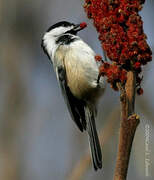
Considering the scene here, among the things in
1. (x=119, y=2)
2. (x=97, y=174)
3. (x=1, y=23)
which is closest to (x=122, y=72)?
(x=119, y=2)

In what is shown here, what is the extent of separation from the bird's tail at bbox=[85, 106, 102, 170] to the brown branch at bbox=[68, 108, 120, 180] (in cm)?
7

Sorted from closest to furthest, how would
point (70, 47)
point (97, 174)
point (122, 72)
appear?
point (122, 72) < point (70, 47) < point (97, 174)

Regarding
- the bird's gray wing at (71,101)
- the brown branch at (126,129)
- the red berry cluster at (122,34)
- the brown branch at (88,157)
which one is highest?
the red berry cluster at (122,34)

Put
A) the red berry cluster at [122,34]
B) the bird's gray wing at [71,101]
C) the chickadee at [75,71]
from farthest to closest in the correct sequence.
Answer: the bird's gray wing at [71,101] → the chickadee at [75,71] → the red berry cluster at [122,34]

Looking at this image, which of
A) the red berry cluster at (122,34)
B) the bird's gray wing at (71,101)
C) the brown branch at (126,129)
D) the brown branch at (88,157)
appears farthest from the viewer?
the bird's gray wing at (71,101)

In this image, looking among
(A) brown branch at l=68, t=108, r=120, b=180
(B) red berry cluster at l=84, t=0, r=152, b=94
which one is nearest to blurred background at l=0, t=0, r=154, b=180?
(A) brown branch at l=68, t=108, r=120, b=180

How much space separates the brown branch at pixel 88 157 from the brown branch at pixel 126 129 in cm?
128

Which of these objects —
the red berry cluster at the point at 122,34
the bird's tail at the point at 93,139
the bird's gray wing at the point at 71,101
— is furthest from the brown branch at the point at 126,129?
the bird's gray wing at the point at 71,101

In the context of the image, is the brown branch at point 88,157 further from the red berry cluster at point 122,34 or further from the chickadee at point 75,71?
the red berry cluster at point 122,34

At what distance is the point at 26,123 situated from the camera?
4.29 meters

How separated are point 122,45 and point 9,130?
2260mm

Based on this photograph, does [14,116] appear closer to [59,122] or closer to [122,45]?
[59,122]

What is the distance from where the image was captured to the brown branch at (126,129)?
169 centimetres

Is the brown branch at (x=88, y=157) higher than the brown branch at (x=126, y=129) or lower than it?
lower
